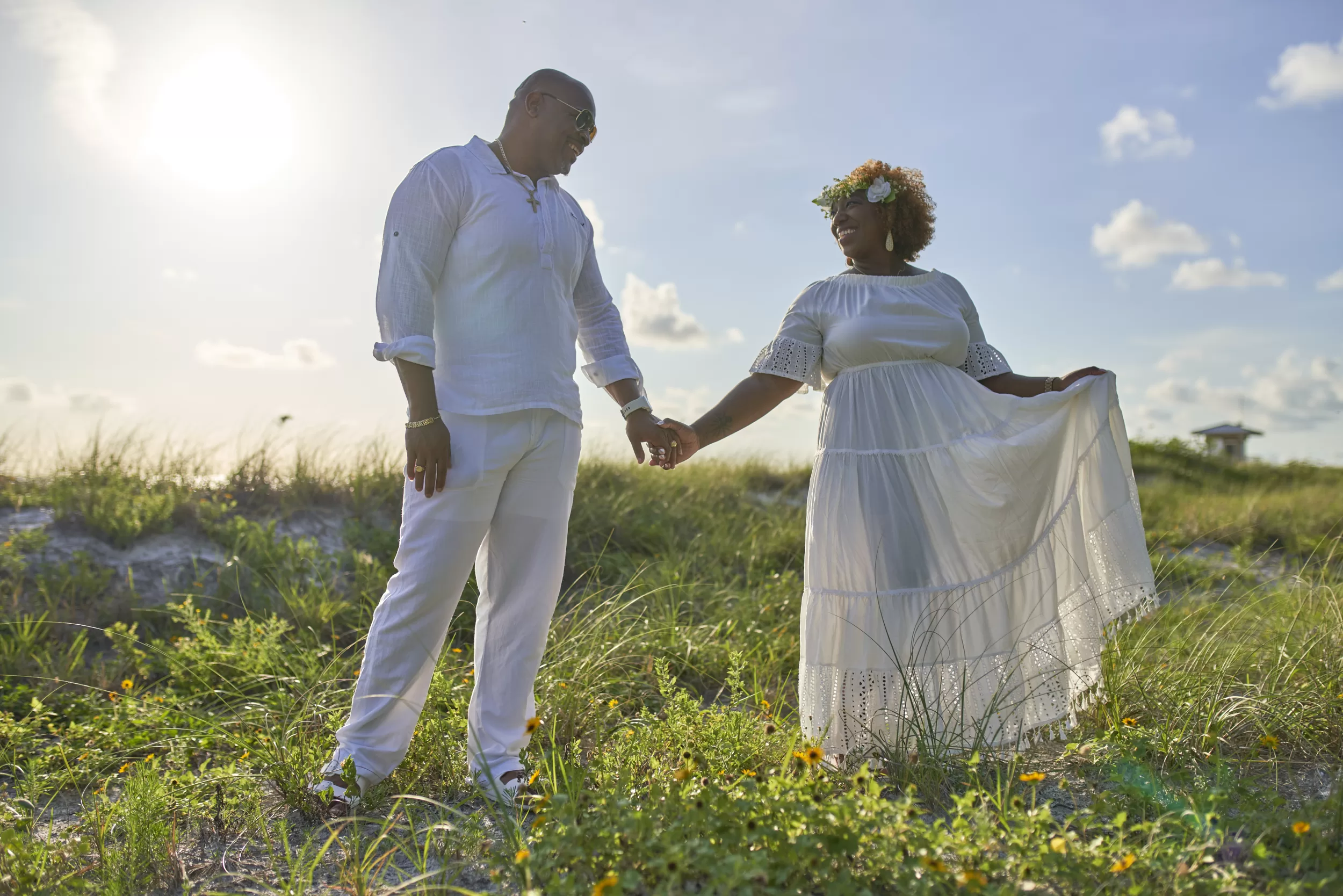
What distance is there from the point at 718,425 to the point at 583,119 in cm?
111

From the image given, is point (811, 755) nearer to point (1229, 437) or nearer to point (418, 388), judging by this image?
point (418, 388)

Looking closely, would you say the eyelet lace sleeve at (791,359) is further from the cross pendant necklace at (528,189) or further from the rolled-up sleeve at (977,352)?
the cross pendant necklace at (528,189)

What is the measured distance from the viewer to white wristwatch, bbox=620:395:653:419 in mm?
3207

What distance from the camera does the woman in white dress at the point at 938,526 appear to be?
10.0ft

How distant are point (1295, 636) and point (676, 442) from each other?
10.2ft

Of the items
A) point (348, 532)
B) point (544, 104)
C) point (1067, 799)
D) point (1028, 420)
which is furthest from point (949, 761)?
point (348, 532)

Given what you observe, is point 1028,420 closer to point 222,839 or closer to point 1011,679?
point 1011,679

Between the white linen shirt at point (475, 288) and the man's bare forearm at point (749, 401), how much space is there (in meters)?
0.63

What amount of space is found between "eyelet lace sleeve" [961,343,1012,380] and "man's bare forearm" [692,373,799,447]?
69 cm

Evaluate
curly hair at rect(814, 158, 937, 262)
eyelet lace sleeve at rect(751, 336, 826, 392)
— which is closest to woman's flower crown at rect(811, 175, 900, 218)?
curly hair at rect(814, 158, 937, 262)

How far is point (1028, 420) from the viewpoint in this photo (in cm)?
322

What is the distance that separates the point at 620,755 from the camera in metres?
2.80

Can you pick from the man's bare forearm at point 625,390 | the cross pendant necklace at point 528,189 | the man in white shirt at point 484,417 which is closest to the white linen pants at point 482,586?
the man in white shirt at point 484,417

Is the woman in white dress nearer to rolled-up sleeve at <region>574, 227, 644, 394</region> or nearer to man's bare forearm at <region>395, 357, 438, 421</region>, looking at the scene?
rolled-up sleeve at <region>574, 227, 644, 394</region>
